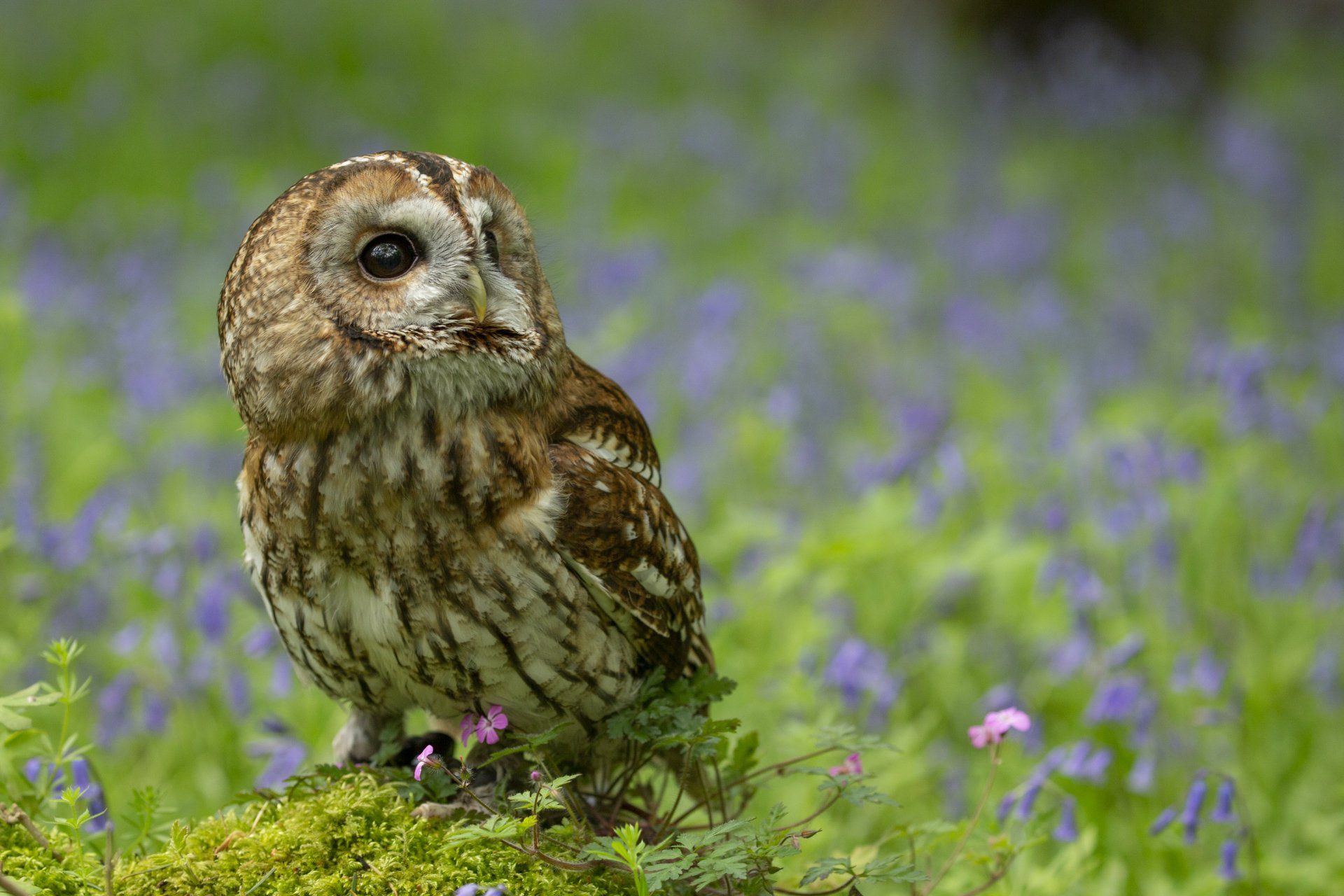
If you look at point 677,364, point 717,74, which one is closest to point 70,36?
point 717,74

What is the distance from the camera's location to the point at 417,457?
1977 millimetres

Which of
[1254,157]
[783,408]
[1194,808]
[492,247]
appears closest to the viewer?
[492,247]

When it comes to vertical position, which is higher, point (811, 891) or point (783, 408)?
point (783, 408)

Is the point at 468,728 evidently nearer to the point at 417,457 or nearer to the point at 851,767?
the point at 417,457

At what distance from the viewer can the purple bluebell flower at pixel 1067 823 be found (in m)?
2.56

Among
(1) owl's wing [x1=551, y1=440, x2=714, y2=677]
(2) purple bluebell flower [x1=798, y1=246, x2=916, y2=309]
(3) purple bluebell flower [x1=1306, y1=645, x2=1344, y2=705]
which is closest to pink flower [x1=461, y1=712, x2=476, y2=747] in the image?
(1) owl's wing [x1=551, y1=440, x2=714, y2=677]

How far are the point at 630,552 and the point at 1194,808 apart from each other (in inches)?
49.2

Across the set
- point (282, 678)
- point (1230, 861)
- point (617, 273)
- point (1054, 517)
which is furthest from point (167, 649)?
point (617, 273)

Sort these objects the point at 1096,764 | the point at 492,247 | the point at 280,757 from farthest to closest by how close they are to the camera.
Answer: the point at 280,757
the point at 1096,764
the point at 492,247

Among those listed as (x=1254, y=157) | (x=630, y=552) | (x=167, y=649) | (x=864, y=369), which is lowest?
(x=630, y=552)

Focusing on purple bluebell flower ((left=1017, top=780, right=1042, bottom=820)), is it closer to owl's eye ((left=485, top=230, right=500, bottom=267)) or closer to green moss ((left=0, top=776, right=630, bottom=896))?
green moss ((left=0, top=776, right=630, bottom=896))

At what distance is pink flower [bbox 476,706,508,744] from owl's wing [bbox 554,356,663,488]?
488 mm

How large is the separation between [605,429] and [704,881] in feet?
2.82

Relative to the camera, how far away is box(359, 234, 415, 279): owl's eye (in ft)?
6.54
